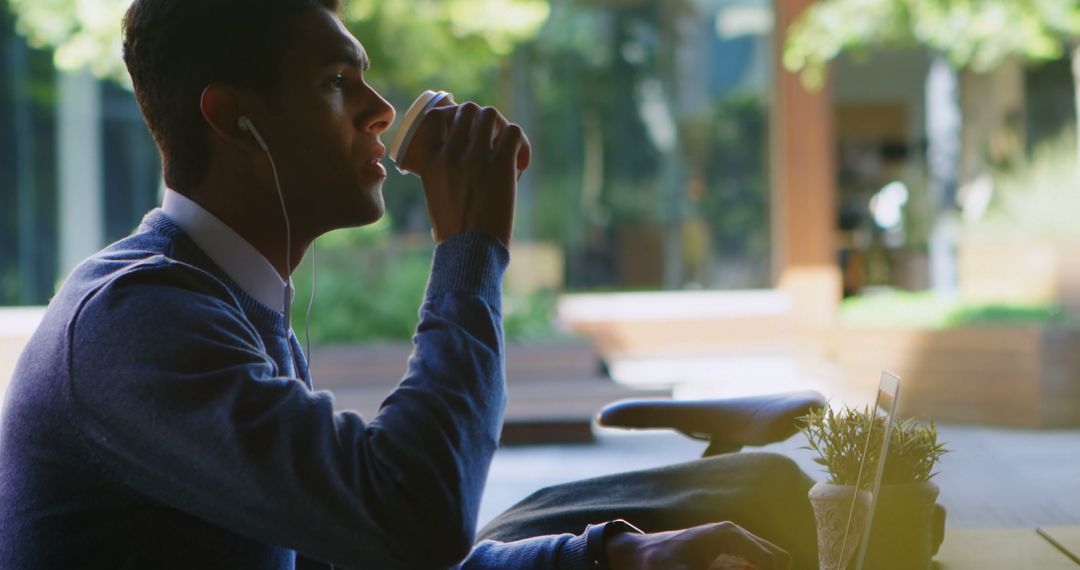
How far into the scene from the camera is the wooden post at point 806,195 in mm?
12500

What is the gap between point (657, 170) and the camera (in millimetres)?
13844

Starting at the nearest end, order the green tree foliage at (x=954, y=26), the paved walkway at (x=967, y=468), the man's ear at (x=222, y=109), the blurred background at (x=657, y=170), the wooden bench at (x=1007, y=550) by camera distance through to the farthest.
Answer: the man's ear at (x=222, y=109) → the wooden bench at (x=1007, y=550) → the paved walkway at (x=967, y=468) → the green tree foliage at (x=954, y=26) → the blurred background at (x=657, y=170)

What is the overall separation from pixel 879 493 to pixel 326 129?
80cm

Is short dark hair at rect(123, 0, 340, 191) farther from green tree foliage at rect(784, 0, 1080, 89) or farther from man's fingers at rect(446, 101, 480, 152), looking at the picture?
green tree foliage at rect(784, 0, 1080, 89)

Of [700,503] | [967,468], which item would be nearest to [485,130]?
[700,503]

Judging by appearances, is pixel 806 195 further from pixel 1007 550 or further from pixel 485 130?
pixel 485 130

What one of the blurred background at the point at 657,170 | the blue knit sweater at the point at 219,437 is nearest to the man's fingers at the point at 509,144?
the blue knit sweater at the point at 219,437

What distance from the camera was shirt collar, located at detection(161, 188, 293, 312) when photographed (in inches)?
62.9

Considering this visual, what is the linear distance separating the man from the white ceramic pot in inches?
3.9

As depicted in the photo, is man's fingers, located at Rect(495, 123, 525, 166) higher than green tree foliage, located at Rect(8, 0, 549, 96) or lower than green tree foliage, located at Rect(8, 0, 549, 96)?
lower

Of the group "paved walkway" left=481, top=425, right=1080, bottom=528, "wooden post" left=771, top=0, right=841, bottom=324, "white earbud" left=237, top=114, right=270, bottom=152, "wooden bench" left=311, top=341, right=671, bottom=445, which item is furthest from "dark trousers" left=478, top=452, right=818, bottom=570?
"wooden post" left=771, top=0, right=841, bottom=324

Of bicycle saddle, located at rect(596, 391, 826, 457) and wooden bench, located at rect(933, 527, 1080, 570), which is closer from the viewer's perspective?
wooden bench, located at rect(933, 527, 1080, 570)

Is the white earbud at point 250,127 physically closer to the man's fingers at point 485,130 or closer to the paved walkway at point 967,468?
the man's fingers at point 485,130

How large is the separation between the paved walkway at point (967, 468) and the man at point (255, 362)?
140 inches
